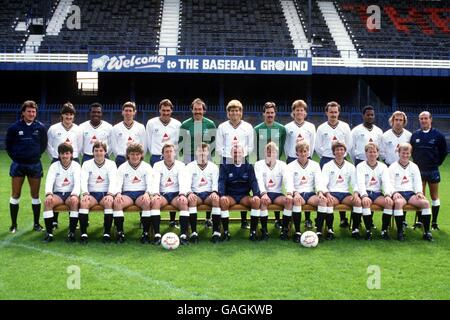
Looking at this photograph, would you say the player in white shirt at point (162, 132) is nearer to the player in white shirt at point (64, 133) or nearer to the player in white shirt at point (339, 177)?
the player in white shirt at point (64, 133)

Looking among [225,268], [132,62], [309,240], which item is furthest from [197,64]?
[225,268]

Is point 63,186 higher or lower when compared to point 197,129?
lower

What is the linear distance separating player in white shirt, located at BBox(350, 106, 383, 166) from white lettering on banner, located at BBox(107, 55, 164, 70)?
15342 mm

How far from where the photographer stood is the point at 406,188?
902 centimetres

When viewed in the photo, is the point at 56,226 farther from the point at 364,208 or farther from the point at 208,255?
the point at 364,208

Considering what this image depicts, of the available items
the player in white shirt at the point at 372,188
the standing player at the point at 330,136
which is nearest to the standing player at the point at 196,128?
the standing player at the point at 330,136

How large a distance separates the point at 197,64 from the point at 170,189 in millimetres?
16024

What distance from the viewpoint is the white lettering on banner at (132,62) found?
2398 centimetres

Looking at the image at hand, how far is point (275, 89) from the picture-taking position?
28094 millimetres

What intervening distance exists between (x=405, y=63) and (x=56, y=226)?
19.9 meters

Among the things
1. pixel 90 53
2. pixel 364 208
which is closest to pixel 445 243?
pixel 364 208

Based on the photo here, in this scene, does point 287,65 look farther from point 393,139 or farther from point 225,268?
point 225,268

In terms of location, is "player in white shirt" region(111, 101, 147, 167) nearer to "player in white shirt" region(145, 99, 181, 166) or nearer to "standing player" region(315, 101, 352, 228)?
"player in white shirt" region(145, 99, 181, 166)

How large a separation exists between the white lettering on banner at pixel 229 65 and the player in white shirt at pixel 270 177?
1570 centimetres
